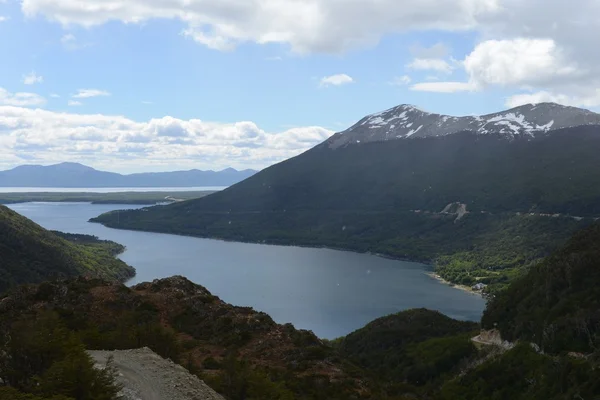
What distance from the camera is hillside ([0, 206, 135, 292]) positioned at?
323 ft

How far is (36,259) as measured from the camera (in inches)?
4333

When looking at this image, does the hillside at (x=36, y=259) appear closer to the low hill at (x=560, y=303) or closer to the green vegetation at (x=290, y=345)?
the green vegetation at (x=290, y=345)

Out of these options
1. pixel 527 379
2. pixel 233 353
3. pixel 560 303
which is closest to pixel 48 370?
pixel 233 353

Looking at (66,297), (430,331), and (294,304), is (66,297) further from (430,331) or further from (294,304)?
(294,304)

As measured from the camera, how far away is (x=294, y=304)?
384 ft

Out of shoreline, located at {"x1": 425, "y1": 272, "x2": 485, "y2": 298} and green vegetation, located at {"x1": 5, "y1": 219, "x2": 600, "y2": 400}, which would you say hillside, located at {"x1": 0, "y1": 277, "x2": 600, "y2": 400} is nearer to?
green vegetation, located at {"x1": 5, "y1": 219, "x2": 600, "y2": 400}

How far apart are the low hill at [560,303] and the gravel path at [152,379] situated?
2574 centimetres

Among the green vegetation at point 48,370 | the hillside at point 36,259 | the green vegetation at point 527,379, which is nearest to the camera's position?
the green vegetation at point 48,370

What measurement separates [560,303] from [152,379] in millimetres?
34464

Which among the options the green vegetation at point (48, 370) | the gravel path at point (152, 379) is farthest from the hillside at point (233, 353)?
the gravel path at point (152, 379)

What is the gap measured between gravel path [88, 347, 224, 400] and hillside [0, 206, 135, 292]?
70092 mm

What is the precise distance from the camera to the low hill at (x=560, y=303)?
34.8 m

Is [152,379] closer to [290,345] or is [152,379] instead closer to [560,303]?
[290,345]

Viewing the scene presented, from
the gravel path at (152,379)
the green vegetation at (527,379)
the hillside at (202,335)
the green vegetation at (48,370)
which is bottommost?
the green vegetation at (527,379)
